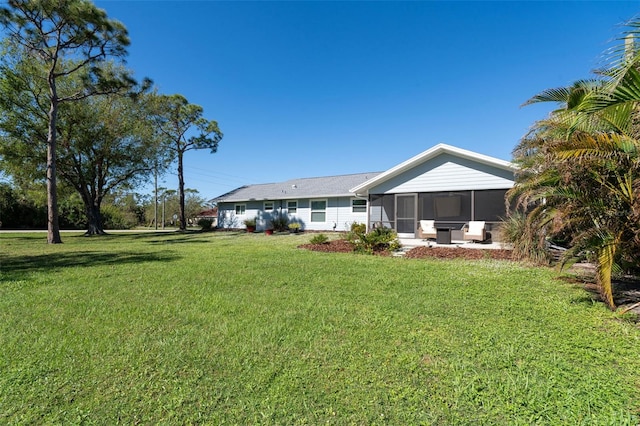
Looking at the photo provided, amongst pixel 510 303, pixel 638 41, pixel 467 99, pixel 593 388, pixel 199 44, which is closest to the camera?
pixel 593 388

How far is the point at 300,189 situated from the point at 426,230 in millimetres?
11184

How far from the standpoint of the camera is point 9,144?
1666 centimetres

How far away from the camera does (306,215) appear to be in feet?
66.5

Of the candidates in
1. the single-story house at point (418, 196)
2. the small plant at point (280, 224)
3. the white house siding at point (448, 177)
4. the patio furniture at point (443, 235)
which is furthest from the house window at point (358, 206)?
the patio furniture at point (443, 235)

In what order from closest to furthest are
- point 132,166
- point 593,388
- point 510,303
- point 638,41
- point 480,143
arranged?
point 593,388 → point 638,41 → point 510,303 → point 480,143 → point 132,166

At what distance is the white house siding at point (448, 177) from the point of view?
1248 centimetres

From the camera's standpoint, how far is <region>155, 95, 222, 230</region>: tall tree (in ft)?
78.6

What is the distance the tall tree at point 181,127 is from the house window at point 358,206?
1456cm

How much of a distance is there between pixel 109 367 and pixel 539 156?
829cm

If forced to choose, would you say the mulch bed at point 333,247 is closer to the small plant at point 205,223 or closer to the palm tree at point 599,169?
the palm tree at point 599,169

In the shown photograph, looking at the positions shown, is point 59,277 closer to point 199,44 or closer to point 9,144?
point 199,44

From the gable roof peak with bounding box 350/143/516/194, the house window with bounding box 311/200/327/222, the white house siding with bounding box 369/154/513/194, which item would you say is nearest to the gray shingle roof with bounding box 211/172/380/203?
the house window with bounding box 311/200/327/222

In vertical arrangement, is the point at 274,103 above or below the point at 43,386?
above

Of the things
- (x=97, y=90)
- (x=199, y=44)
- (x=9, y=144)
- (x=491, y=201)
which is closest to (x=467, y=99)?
(x=491, y=201)
